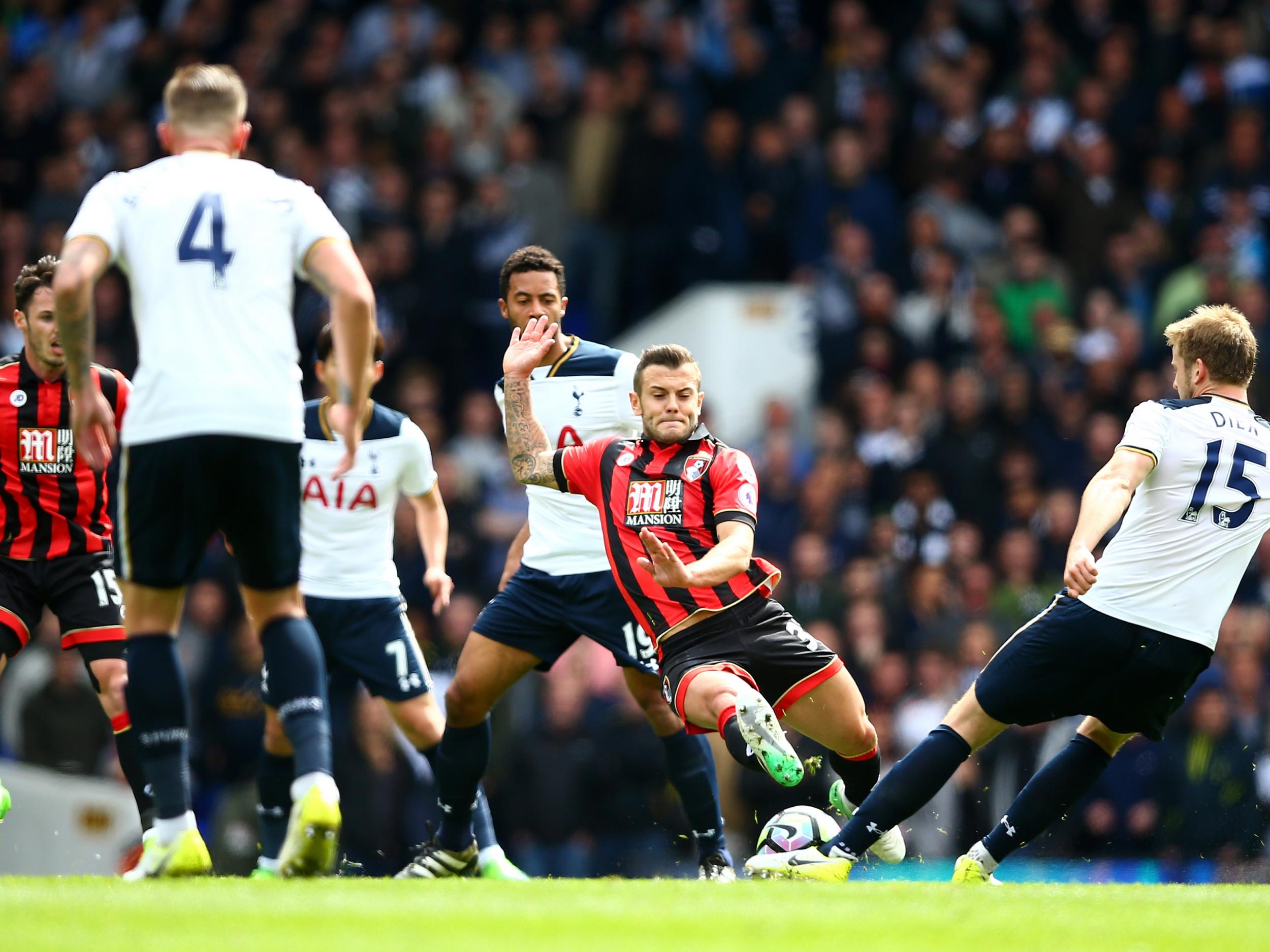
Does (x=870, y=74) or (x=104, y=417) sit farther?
(x=870, y=74)

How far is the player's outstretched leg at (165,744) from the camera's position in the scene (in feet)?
18.9

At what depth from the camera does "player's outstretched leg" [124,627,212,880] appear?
5758mm

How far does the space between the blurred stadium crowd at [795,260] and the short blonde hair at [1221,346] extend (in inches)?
175

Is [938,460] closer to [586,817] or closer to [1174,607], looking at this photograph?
[586,817]

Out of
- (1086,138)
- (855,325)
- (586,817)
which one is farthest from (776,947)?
(1086,138)

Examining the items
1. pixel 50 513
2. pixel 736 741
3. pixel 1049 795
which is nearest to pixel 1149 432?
pixel 1049 795

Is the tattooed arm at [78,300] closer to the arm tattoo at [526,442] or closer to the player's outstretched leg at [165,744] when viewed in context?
the player's outstretched leg at [165,744]

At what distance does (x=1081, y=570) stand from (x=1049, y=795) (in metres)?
1.33

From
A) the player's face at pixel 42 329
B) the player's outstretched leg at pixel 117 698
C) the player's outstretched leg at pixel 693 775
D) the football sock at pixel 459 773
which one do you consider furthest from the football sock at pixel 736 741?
the player's face at pixel 42 329

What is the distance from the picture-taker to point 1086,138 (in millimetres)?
15883

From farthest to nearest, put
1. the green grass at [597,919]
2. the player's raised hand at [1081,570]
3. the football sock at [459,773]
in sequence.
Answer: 1. the football sock at [459,773]
2. the player's raised hand at [1081,570]
3. the green grass at [597,919]

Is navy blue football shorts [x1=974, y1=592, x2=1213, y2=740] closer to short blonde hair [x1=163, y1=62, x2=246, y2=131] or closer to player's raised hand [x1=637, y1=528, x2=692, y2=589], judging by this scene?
player's raised hand [x1=637, y1=528, x2=692, y2=589]

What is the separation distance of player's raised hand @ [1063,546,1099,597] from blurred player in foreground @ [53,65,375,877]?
2.72 meters

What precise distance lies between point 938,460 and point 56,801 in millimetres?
7050
